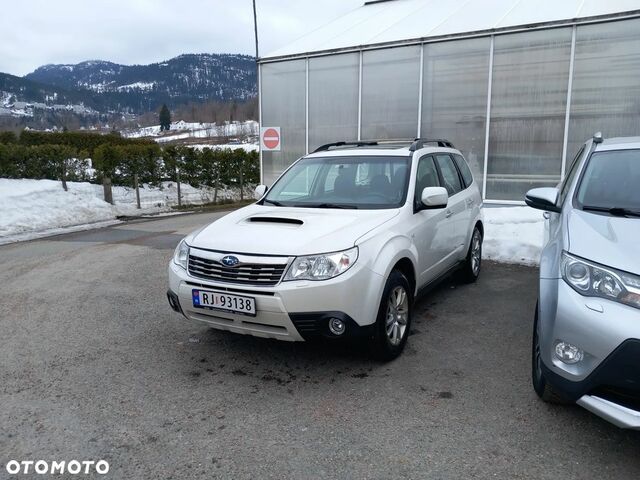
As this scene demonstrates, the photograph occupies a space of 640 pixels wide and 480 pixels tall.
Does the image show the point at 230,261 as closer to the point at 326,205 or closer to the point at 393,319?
the point at 326,205

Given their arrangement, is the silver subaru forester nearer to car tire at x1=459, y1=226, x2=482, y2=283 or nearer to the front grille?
Result: the front grille

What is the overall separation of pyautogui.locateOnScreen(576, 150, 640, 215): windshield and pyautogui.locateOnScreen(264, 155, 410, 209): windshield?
4.88 feet

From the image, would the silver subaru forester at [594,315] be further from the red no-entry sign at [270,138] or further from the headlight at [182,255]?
the red no-entry sign at [270,138]

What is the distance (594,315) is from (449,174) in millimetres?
3442

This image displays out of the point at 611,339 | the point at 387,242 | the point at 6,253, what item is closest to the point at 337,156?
the point at 387,242

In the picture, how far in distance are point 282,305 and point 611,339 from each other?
198 centimetres

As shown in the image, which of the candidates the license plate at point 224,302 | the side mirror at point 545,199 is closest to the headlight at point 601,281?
the side mirror at point 545,199

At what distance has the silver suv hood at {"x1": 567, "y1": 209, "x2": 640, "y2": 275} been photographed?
265 cm

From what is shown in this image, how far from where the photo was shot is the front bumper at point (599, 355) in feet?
7.93

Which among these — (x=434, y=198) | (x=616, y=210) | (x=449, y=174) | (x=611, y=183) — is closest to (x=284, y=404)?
(x=434, y=198)

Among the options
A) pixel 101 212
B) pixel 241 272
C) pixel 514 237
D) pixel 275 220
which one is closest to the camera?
pixel 241 272

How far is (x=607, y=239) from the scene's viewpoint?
9.40 ft

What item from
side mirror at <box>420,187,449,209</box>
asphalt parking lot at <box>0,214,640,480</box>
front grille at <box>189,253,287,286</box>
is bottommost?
asphalt parking lot at <box>0,214,640,480</box>

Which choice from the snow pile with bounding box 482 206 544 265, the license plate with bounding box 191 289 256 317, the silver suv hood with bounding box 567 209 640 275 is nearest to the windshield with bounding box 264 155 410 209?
the license plate with bounding box 191 289 256 317
